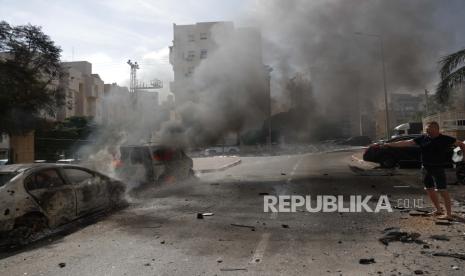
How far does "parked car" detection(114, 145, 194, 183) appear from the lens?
12.2 metres

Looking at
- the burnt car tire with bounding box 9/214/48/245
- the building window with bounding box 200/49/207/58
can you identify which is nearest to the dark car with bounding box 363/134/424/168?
the building window with bounding box 200/49/207/58

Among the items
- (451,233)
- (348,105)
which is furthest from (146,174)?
(348,105)

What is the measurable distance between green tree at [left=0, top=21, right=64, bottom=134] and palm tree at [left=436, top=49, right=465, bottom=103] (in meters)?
13.8

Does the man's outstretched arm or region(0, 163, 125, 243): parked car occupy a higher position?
the man's outstretched arm

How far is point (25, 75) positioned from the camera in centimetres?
1413

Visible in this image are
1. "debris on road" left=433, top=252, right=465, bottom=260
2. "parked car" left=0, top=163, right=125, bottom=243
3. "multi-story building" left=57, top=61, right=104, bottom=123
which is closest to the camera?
"debris on road" left=433, top=252, right=465, bottom=260

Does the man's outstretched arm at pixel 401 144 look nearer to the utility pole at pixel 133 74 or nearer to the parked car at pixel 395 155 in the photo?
the parked car at pixel 395 155

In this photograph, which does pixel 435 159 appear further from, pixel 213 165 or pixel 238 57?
pixel 213 165

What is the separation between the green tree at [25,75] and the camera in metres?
13.9

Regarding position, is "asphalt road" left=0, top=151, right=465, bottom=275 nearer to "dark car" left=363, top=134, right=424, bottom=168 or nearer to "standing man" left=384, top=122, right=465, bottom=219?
"standing man" left=384, top=122, right=465, bottom=219

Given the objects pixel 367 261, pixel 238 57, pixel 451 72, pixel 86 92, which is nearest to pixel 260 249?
pixel 367 261

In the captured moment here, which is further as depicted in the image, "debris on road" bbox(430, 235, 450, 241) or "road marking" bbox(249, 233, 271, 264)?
"debris on road" bbox(430, 235, 450, 241)

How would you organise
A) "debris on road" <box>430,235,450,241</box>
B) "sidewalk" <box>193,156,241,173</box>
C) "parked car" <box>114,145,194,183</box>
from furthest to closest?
"sidewalk" <box>193,156,241,173</box>, "parked car" <box>114,145,194,183</box>, "debris on road" <box>430,235,450,241</box>

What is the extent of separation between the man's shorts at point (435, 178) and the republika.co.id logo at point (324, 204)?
94cm
